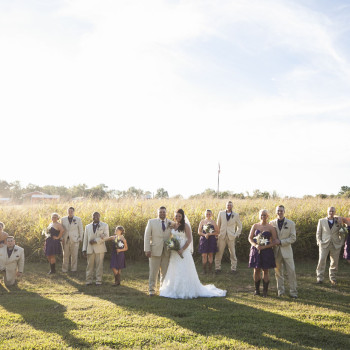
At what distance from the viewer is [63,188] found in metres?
64.2

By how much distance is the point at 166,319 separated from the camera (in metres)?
6.84

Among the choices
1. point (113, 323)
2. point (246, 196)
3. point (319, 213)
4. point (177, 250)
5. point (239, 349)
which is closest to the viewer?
point (239, 349)

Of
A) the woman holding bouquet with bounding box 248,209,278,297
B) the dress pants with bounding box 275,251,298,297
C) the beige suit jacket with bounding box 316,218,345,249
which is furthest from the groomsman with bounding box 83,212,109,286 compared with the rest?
the beige suit jacket with bounding box 316,218,345,249

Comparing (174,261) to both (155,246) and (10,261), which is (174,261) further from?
(10,261)

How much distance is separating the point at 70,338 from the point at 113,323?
901 mm

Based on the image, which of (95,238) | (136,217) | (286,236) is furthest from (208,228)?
(136,217)

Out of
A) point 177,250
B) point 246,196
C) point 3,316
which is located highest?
point 246,196

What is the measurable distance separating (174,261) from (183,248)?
365 mm

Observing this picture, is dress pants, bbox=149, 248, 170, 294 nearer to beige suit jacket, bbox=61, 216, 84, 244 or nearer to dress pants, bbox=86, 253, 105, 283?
dress pants, bbox=86, 253, 105, 283

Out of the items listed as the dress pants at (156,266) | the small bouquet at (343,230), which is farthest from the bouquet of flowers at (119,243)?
the small bouquet at (343,230)

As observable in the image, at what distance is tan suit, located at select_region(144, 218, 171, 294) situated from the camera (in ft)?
29.1

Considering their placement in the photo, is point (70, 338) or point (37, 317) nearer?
point (70, 338)

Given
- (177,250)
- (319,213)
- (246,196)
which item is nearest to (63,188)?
(246,196)

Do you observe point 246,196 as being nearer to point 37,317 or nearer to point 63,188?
point 37,317
